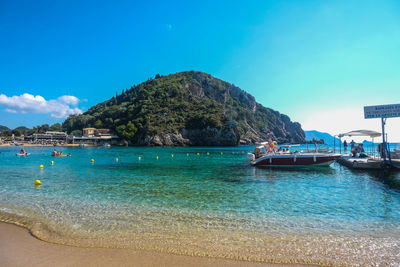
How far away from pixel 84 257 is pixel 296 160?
69.7ft

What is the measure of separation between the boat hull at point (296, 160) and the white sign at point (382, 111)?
16.5 feet

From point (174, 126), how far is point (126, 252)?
9479 cm

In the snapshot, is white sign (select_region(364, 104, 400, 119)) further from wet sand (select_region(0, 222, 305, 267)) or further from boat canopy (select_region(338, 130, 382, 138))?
wet sand (select_region(0, 222, 305, 267))

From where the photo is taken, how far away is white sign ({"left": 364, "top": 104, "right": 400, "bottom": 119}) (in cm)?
1758

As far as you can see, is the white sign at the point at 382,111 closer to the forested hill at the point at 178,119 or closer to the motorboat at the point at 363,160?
the motorboat at the point at 363,160

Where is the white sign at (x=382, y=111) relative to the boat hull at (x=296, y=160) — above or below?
above

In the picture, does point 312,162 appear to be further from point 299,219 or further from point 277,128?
point 277,128

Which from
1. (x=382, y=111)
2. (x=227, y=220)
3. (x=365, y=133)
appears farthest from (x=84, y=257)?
(x=365, y=133)

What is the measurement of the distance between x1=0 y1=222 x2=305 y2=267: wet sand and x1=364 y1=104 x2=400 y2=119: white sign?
1997cm

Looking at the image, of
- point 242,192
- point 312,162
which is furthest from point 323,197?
point 312,162

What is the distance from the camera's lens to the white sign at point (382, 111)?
17578mm

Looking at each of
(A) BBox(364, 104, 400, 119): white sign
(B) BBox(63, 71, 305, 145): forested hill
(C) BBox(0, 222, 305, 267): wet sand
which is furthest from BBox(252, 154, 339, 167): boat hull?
(B) BBox(63, 71, 305, 145): forested hill

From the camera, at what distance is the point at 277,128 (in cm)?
18225

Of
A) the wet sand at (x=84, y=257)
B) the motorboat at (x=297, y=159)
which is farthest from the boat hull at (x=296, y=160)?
the wet sand at (x=84, y=257)
